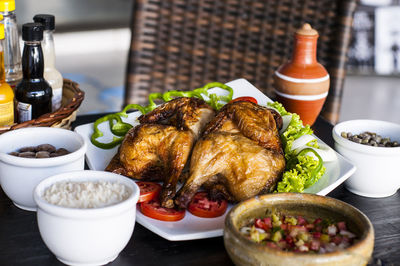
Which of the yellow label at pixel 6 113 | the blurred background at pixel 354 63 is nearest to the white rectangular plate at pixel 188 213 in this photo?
the yellow label at pixel 6 113

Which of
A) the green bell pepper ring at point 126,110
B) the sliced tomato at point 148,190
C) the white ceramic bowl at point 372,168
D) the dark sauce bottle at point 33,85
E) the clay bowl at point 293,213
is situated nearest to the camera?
the clay bowl at point 293,213

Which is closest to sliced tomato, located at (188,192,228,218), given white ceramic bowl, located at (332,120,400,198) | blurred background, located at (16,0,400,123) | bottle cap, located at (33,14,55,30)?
white ceramic bowl, located at (332,120,400,198)

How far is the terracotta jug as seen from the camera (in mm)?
2223

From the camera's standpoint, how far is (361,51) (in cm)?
571

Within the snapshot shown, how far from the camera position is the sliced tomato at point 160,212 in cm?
159

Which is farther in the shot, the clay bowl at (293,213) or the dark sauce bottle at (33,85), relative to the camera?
the dark sauce bottle at (33,85)

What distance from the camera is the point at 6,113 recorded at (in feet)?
6.10

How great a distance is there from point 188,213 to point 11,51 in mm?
993

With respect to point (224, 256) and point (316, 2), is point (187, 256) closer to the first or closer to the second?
point (224, 256)

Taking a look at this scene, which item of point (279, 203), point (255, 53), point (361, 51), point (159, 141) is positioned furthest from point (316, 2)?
point (361, 51)

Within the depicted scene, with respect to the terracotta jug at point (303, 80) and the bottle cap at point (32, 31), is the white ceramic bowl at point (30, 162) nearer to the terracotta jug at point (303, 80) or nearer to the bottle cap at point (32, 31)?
the bottle cap at point (32, 31)

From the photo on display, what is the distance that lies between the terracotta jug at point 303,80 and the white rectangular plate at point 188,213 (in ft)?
0.36

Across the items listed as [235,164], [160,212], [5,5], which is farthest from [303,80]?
[5,5]

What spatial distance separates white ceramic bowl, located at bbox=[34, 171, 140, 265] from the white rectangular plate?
0.16 meters
